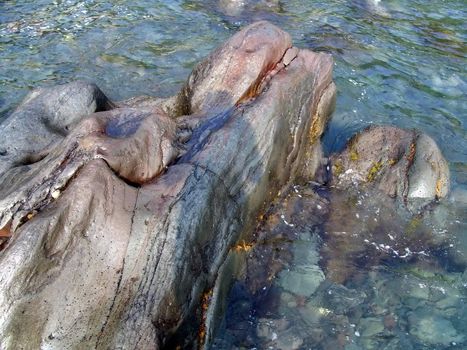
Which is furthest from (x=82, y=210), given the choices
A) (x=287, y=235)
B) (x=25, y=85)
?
(x=25, y=85)

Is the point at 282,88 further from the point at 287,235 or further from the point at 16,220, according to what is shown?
the point at 16,220

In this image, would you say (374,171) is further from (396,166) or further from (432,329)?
(432,329)

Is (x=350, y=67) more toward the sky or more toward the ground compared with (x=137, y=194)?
more toward the ground

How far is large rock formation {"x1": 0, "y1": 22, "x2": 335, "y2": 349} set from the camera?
10.6 ft

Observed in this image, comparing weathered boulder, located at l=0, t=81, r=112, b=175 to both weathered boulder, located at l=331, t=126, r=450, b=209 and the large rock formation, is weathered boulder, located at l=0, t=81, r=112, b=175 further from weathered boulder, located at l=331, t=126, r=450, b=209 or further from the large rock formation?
weathered boulder, located at l=331, t=126, r=450, b=209

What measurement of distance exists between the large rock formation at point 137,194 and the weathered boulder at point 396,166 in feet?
2.62

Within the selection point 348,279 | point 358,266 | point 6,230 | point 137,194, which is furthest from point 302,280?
point 6,230

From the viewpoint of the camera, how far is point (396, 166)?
5953 millimetres

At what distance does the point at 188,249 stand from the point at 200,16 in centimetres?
745

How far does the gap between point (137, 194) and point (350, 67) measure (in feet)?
19.4

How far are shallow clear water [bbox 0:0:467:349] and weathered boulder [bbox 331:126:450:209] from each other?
0.25m

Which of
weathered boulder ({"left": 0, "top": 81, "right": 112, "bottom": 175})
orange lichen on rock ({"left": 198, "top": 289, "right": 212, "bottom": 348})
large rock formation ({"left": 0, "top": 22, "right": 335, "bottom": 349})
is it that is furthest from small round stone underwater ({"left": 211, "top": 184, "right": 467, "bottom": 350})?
weathered boulder ({"left": 0, "top": 81, "right": 112, "bottom": 175})

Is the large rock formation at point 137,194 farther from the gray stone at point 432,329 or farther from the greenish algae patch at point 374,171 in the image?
A: the gray stone at point 432,329

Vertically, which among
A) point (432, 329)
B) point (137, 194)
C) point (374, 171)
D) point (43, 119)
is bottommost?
point (432, 329)
